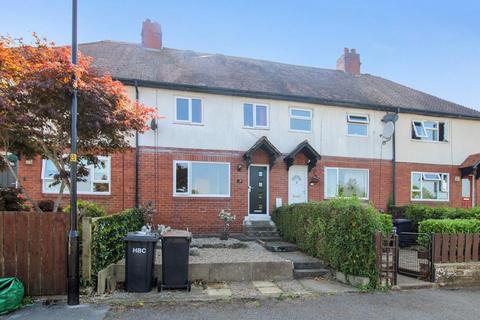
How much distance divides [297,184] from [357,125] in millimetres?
3556

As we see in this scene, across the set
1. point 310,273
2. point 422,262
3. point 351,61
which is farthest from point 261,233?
point 351,61

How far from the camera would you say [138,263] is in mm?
6617

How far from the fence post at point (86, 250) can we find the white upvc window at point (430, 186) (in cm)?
1289

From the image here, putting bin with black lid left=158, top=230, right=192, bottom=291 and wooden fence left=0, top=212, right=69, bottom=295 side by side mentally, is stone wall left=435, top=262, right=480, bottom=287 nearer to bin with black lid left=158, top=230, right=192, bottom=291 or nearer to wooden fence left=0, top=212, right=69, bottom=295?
bin with black lid left=158, top=230, right=192, bottom=291

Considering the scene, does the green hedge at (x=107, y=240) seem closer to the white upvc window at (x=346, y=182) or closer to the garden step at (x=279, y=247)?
the garden step at (x=279, y=247)

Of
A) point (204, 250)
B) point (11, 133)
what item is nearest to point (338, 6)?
point (204, 250)

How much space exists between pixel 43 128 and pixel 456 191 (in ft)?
51.6

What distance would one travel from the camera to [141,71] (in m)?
12.9

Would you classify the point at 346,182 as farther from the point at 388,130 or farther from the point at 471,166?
the point at 471,166

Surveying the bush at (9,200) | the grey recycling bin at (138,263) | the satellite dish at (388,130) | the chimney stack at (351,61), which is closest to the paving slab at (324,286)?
the grey recycling bin at (138,263)

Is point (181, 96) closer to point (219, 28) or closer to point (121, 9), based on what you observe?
point (219, 28)

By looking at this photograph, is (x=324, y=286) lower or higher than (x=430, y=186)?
lower

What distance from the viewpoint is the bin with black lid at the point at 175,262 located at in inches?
265

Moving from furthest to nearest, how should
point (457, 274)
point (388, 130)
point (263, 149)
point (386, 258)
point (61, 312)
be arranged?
1. point (388, 130)
2. point (263, 149)
3. point (457, 274)
4. point (386, 258)
5. point (61, 312)
